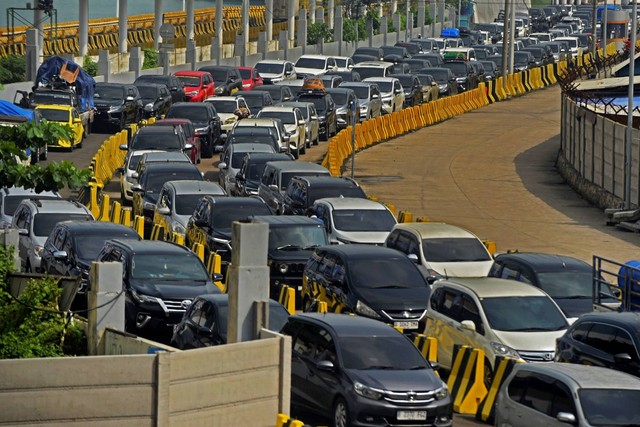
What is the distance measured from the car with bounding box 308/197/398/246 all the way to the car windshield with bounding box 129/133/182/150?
39.0 feet

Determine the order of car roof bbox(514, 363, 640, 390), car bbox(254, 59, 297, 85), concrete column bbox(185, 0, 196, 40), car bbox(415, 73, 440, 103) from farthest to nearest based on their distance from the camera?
concrete column bbox(185, 0, 196, 40) → car bbox(254, 59, 297, 85) → car bbox(415, 73, 440, 103) → car roof bbox(514, 363, 640, 390)

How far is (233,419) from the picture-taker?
1727 cm

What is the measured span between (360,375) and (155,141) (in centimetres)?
2545

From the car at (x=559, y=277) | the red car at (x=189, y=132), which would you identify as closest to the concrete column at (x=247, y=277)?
the car at (x=559, y=277)

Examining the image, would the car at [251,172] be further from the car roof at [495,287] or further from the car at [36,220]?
the car roof at [495,287]

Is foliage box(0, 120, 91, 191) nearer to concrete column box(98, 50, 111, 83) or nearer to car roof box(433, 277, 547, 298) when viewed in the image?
car roof box(433, 277, 547, 298)

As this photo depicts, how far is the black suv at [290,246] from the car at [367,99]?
92.1 feet

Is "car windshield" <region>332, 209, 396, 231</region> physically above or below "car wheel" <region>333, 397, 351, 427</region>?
above

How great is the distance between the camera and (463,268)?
2783 cm

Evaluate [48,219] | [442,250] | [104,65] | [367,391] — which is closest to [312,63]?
[104,65]

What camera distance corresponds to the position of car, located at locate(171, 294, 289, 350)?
20656 mm

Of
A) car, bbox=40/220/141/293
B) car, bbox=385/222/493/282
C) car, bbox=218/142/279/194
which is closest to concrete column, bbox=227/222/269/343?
car, bbox=40/220/141/293

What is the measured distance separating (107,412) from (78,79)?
38827 mm

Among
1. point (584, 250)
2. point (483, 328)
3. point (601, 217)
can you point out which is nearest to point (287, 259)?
point (483, 328)
